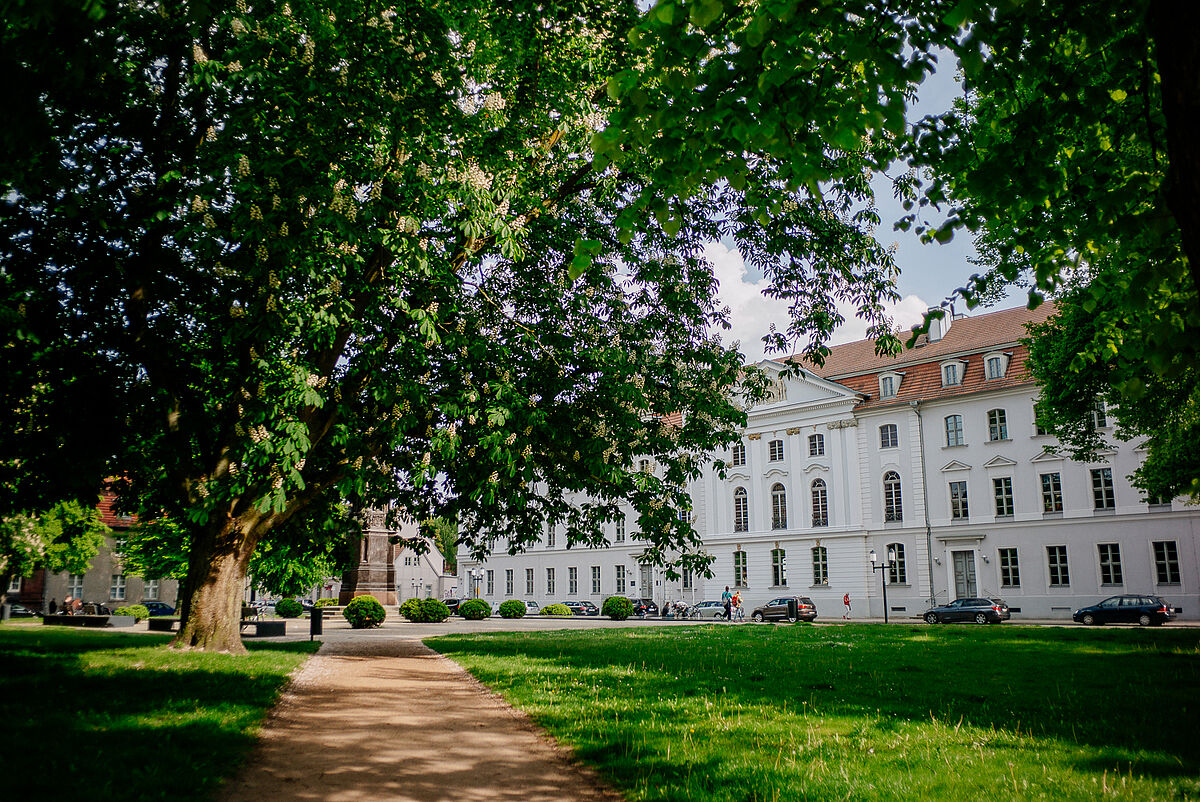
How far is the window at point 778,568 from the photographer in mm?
50219

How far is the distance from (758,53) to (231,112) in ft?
24.8

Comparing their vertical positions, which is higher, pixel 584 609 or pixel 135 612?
pixel 135 612

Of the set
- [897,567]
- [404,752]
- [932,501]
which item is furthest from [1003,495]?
[404,752]

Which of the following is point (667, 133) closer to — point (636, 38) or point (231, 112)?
point (636, 38)

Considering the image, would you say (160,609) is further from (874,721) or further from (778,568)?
(874,721)

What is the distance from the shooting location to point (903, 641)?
19109 millimetres

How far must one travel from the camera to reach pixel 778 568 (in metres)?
50.6

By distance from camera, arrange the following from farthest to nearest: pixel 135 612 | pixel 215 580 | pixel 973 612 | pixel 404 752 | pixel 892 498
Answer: pixel 892 498, pixel 135 612, pixel 973 612, pixel 215 580, pixel 404 752

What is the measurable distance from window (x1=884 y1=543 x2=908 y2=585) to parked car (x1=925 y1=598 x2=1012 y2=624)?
890 centimetres

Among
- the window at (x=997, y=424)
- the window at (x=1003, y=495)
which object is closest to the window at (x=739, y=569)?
the window at (x=1003, y=495)

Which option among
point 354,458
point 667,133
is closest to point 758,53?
point 667,133

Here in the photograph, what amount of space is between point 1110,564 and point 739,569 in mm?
21500

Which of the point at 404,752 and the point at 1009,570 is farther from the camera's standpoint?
the point at 1009,570

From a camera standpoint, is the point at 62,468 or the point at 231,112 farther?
the point at 62,468
